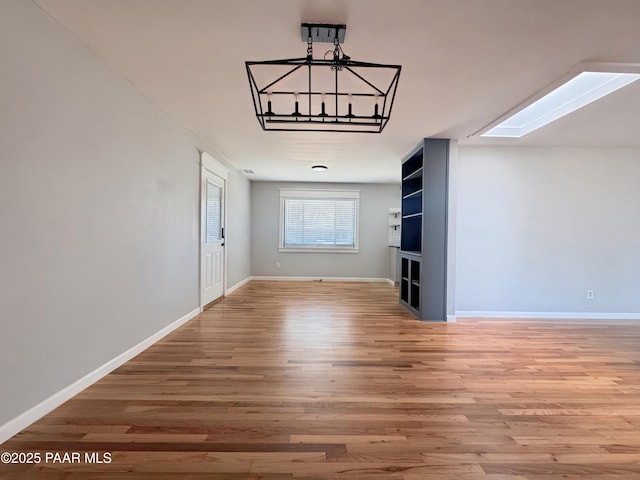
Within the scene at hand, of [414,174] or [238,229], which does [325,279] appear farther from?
[414,174]

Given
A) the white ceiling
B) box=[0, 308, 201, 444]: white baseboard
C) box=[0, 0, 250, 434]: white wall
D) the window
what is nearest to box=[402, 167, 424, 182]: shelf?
the white ceiling

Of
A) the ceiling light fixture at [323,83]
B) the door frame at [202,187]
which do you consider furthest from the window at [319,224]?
the ceiling light fixture at [323,83]

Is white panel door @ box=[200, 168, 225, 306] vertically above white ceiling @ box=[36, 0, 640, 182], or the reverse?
white ceiling @ box=[36, 0, 640, 182]

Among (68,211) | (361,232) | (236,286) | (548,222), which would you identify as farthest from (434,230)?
(236,286)

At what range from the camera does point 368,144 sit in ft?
13.7

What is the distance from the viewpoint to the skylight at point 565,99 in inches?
102

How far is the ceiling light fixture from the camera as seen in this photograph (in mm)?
1830

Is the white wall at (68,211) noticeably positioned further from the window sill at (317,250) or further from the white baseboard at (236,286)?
the window sill at (317,250)

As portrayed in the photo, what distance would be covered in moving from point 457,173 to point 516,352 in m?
2.25

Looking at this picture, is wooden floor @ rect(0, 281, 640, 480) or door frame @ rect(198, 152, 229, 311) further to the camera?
door frame @ rect(198, 152, 229, 311)

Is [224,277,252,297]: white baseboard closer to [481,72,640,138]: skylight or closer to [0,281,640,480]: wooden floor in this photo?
[0,281,640,480]: wooden floor

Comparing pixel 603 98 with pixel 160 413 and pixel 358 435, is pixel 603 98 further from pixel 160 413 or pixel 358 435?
pixel 160 413

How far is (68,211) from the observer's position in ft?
6.41

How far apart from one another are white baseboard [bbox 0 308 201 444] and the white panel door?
5.00ft
